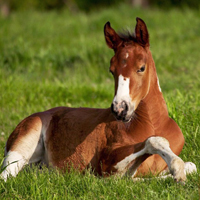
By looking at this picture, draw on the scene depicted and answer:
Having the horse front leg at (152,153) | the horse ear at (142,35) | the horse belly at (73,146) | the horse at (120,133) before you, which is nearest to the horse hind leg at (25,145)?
the horse at (120,133)

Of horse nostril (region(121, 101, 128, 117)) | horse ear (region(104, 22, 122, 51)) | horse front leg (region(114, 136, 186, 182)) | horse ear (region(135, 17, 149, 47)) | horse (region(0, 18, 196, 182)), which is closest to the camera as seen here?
horse front leg (region(114, 136, 186, 182))

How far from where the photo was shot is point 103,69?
1022cm

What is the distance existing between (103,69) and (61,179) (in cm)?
606

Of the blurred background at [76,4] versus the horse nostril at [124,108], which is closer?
the horse nostril at [124,108]

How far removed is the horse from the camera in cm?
430

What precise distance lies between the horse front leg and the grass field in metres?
0.10

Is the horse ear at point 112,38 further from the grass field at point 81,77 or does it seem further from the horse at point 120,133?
the grass field at point 81,77

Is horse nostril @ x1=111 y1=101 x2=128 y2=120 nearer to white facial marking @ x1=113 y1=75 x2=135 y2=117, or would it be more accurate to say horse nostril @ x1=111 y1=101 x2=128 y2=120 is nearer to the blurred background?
white facial marking @ x1=113 y1=75 x2=135 y2=117

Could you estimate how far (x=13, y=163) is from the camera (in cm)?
495

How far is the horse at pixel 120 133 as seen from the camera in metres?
4.30

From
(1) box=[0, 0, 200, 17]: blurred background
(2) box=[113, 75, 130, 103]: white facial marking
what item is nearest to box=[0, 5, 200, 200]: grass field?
(2) box=[113, 75, 130, 103]: white facial marking

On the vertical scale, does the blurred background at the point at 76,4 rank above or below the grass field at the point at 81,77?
above

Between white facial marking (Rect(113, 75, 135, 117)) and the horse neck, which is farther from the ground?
white facial marking (Rect(113, 75, 135, 117))

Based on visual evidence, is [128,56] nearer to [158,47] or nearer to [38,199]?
[38,199]
